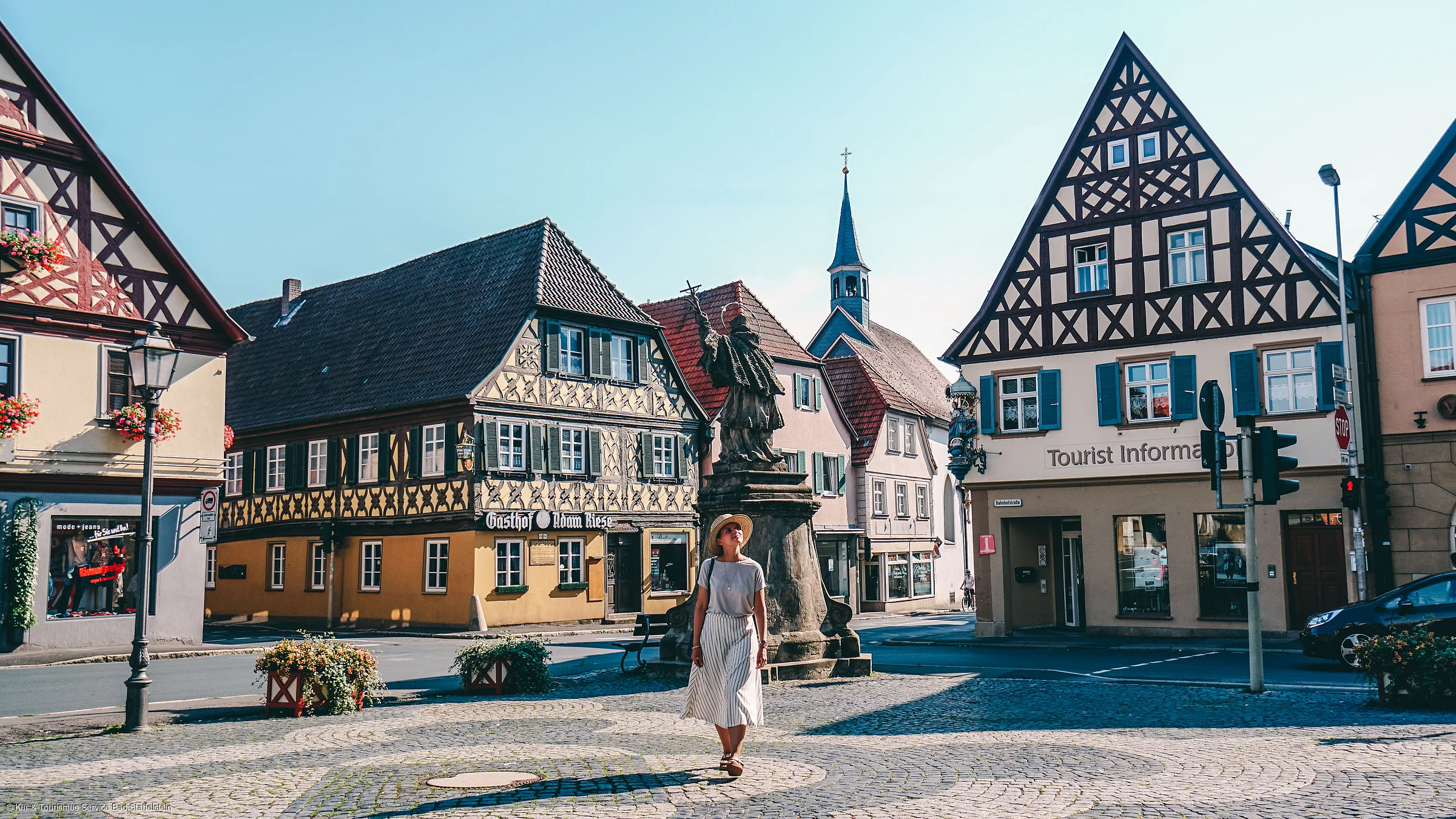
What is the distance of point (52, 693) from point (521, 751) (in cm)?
935

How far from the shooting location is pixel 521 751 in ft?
33.4

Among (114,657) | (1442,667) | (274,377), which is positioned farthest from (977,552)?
(274,377)

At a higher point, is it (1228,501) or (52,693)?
(1228,501)

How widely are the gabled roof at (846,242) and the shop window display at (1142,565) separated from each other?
47998 mm

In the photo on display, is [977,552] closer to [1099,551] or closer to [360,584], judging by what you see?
[1099,551]

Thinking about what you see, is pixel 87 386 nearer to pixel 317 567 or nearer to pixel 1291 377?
pixel 317 567

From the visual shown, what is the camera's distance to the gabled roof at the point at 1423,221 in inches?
916

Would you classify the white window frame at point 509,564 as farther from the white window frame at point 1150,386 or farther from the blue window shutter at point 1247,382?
the blue window shutter at point 1247,382

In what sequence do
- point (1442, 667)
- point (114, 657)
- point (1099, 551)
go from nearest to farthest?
point (1442, 667) → point (114, 657) → point (1099, 551)

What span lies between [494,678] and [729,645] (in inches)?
269

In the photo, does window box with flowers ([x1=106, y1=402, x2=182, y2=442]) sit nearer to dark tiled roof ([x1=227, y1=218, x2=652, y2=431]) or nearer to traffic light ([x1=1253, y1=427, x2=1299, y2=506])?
dark tiled roof ([x1=227, y1=218, x2=652, y2=431])

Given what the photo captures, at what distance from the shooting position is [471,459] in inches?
1244

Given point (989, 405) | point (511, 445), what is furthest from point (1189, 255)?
point (511, 445)

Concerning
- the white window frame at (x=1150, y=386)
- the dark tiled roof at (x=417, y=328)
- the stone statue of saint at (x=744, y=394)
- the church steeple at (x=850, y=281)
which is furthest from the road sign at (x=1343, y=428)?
the church steeple at (x=850, y=281)
